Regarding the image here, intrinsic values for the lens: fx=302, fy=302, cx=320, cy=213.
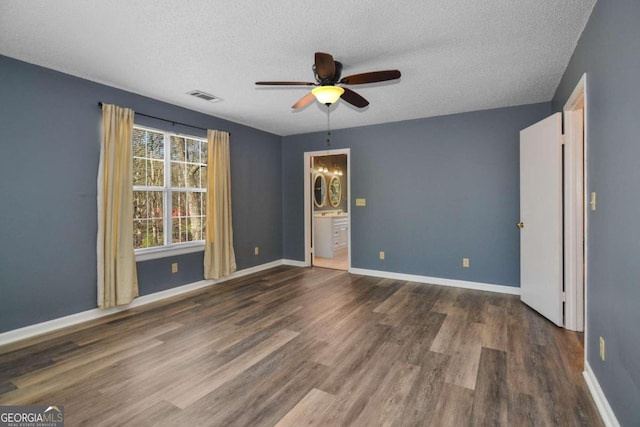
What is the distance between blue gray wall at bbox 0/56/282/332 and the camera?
2.70 meters

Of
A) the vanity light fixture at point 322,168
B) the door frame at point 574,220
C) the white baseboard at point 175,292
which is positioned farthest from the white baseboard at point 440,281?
the vanity light fixture at point 322,168

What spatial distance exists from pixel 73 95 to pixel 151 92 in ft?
2.46

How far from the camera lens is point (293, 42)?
245 centimetres

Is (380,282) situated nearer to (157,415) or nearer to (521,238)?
(521,238)

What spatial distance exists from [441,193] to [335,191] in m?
4.07

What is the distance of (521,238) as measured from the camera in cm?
379

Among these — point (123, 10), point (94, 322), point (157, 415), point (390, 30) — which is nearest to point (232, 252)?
point (94, 322)

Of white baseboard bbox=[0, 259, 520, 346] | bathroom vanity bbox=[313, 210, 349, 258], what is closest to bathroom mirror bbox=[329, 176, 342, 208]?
bathroom vanity bbox=[313, 210, 349, 258]

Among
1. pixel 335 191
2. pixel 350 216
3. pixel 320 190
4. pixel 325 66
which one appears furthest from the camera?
pixel 335 191

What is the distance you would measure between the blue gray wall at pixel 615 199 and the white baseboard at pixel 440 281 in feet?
6.97

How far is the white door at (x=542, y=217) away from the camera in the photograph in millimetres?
3047

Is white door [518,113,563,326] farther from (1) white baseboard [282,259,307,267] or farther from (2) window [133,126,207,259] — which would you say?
(2) window [133,126,207,259]

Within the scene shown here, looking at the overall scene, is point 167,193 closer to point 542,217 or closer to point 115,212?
point 115,212

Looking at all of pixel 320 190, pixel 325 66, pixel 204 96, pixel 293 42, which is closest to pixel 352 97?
pixel 325 66
